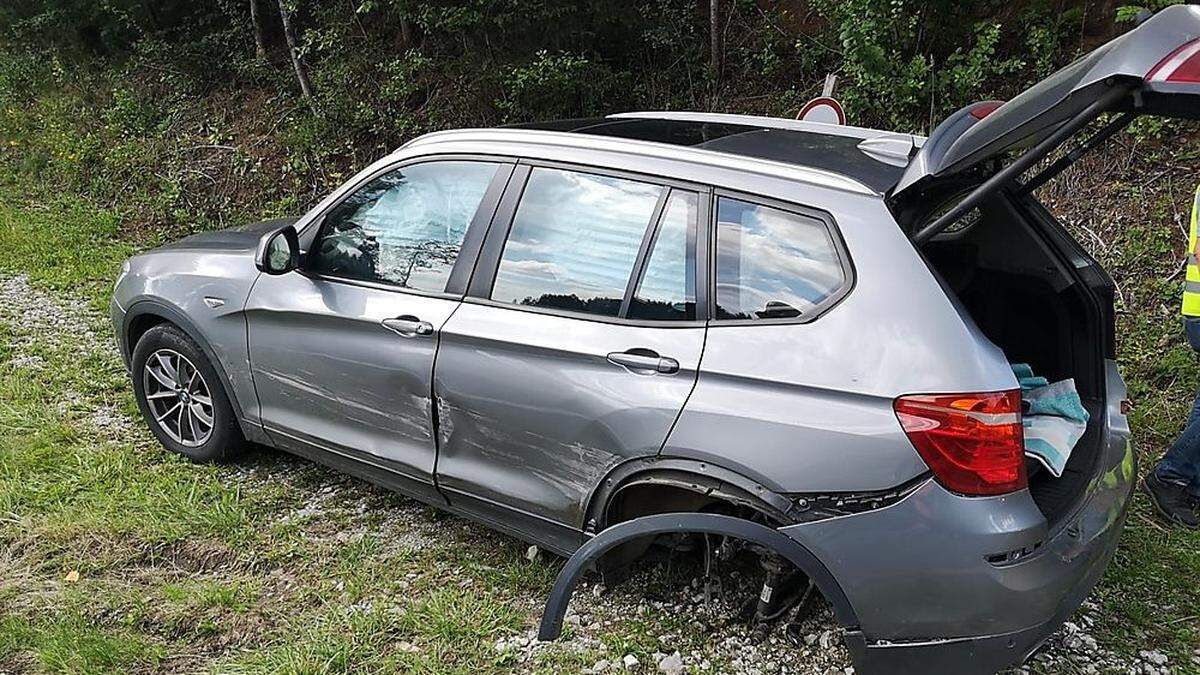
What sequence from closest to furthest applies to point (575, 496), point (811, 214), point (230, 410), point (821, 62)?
1. point (811, 214)
2. point (575, 496)
3. point (230, 410)
4. point (821, 62)

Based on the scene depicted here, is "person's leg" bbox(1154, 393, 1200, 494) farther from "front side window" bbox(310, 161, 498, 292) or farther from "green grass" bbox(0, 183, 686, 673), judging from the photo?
"front side window" bbox(310, 161, 498, 292)

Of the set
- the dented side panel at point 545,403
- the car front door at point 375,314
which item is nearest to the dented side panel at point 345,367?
the car front door at point 375,314

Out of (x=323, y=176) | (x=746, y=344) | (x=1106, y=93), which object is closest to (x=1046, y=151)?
(x=1106, y=93)

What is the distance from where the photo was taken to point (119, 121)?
424 inches

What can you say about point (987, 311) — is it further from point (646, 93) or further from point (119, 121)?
point (119, 121)

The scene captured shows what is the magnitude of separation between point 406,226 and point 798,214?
1.64 metres

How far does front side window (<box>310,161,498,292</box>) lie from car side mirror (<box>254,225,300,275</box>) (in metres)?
0.08

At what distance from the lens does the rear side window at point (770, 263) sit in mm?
2576

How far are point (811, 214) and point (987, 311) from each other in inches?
45.6

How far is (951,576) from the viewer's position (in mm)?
2387

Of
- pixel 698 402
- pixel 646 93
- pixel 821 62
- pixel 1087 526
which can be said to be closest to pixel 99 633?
pixel 698 402

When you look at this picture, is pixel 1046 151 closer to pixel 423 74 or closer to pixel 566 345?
pixel 566 345

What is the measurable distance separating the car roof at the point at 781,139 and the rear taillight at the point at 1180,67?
0.74 metres

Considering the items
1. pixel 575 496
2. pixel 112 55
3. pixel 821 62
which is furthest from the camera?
pixel 112 55
